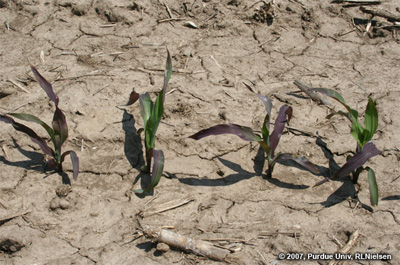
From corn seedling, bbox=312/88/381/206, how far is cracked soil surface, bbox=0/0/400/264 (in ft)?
0.45

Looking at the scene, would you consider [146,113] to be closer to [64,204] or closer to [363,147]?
Result: [64,204]

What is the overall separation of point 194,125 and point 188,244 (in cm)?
106

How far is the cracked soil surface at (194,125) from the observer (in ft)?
8.04

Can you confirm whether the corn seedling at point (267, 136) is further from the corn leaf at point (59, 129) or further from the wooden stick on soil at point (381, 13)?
the wooden stick on soil at point (381, 13)

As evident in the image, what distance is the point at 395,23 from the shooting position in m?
4.20

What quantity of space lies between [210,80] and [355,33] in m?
1.60

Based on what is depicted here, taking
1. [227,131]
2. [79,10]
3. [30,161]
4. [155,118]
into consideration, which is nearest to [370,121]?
[227,131]

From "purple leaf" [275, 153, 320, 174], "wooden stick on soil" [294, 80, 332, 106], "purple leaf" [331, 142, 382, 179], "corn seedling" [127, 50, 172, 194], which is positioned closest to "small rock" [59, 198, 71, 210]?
"corn seedling" [127, 50, 172, 194]

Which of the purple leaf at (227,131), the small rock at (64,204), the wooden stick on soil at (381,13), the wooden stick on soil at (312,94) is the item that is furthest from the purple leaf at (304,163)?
the wooden stick on soil at (381,13)

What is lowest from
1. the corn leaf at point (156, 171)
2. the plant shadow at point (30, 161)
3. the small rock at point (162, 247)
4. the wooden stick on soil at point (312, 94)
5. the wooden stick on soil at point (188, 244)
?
the plant shadow at point (30, 161)

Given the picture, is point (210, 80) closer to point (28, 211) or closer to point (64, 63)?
point (64, 63)

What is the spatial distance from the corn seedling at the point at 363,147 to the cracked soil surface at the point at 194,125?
0.45ft

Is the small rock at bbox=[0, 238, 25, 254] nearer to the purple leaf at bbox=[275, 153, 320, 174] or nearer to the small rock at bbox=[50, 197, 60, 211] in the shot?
the small rock at bbox=[50, 197, 60, 211]

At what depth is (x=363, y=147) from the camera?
8.71 feet
